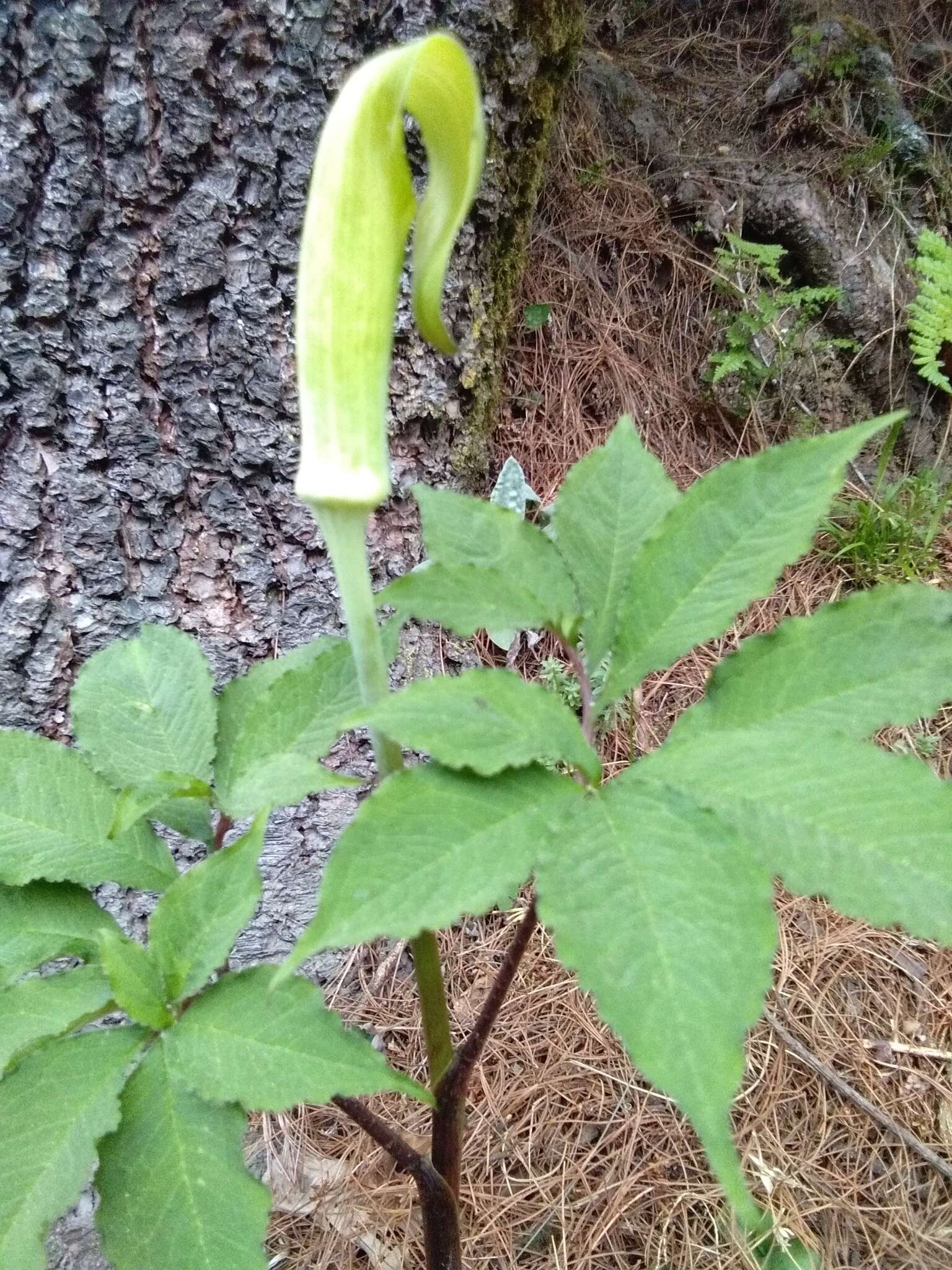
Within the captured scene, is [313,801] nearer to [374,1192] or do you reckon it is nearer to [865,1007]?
[374,1192]

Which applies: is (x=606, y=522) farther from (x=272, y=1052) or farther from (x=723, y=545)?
(x=272, y=1052)

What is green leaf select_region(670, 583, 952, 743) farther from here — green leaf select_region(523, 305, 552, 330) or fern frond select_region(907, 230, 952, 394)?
fern frond select_region(907, 230, 952, 394)

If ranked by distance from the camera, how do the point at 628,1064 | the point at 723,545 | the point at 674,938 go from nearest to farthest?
the point at 674,938 < the point at 723,545 < the point at 628,1064

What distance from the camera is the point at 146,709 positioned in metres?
0.67

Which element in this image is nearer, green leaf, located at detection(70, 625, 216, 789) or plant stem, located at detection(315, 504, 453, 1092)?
plant stem, located at detection(315, 504, 453, 1092)

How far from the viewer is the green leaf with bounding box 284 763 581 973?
0.39 metres

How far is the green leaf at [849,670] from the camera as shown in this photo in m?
0.44

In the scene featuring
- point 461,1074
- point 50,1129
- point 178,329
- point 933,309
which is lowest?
point 461,1074

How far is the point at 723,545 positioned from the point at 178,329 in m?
0.81

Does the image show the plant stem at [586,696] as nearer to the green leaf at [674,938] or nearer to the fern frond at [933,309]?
the green leaf at [674,938]

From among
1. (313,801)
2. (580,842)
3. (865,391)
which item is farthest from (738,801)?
(865,391)

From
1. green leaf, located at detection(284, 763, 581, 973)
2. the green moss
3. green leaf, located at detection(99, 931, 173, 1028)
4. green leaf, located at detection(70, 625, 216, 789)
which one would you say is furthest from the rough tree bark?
green leaf, located at detection(284, 763, 581, 973)

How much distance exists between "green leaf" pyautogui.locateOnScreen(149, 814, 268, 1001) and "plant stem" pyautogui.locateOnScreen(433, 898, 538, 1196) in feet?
0.57

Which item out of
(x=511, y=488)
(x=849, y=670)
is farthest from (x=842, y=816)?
(x=511, y=488)
